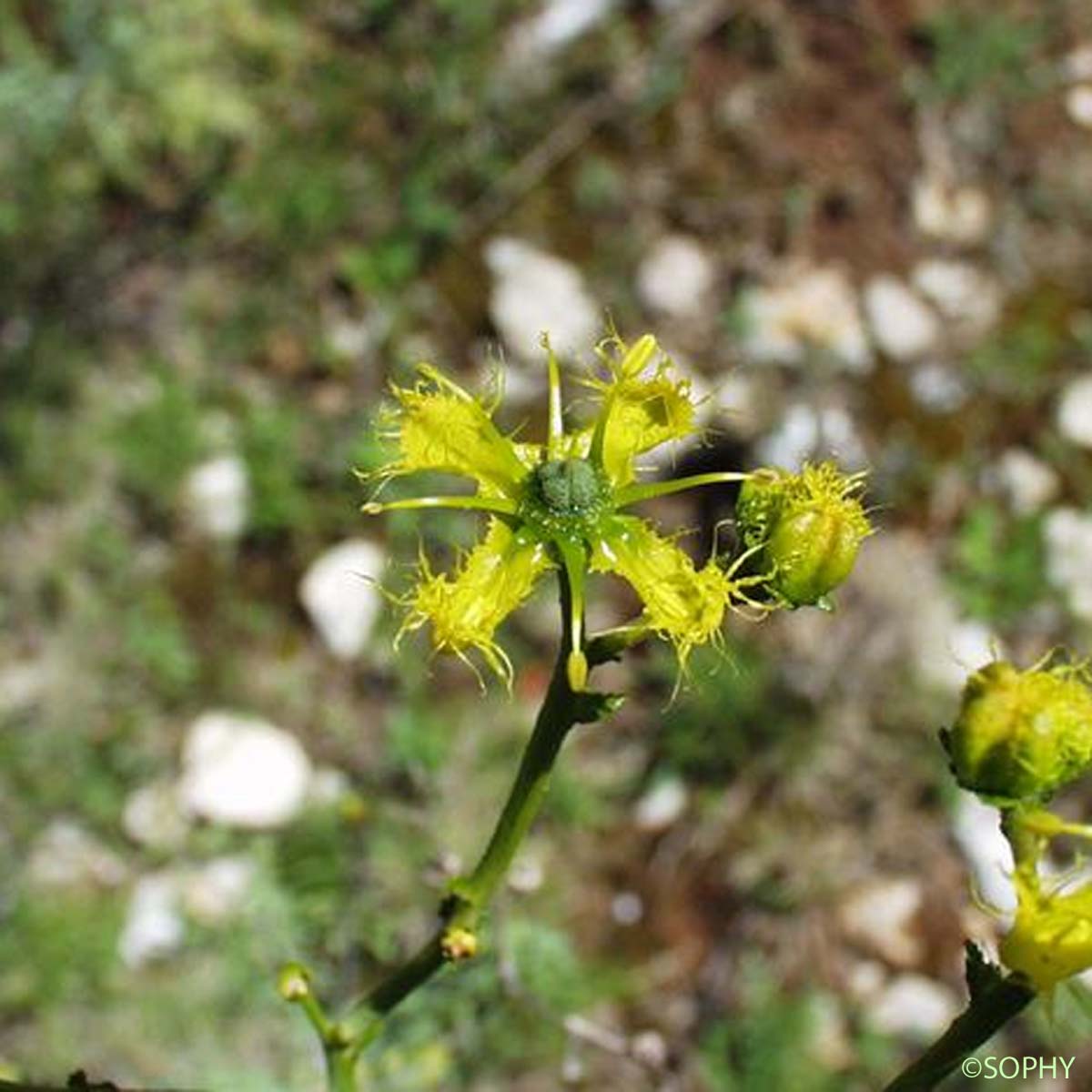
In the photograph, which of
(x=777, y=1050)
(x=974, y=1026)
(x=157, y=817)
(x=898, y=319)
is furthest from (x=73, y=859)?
(x=974, y=1026)

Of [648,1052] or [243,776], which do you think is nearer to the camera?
[648,1052]

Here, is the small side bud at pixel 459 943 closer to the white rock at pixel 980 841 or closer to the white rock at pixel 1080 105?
the white rock at pixel 980 841

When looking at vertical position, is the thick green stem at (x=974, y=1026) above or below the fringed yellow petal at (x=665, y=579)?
below

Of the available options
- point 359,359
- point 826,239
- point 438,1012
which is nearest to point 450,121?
point 359,359

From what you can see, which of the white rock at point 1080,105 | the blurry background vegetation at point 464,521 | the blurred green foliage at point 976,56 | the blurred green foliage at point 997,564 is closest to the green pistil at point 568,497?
the blurry background vegetation at point 464,521

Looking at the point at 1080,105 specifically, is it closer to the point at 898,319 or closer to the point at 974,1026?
the point at 898,319

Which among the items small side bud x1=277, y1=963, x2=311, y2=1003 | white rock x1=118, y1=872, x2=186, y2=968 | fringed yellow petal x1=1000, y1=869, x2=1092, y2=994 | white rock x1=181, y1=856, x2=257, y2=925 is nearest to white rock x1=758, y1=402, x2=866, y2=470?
white rock x1=181, y1=856, x2=257, y2=925

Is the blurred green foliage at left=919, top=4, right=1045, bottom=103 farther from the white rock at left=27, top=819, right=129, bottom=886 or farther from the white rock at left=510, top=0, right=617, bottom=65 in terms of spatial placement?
the white rock at left=27, top=819, right=129, bottom=886
